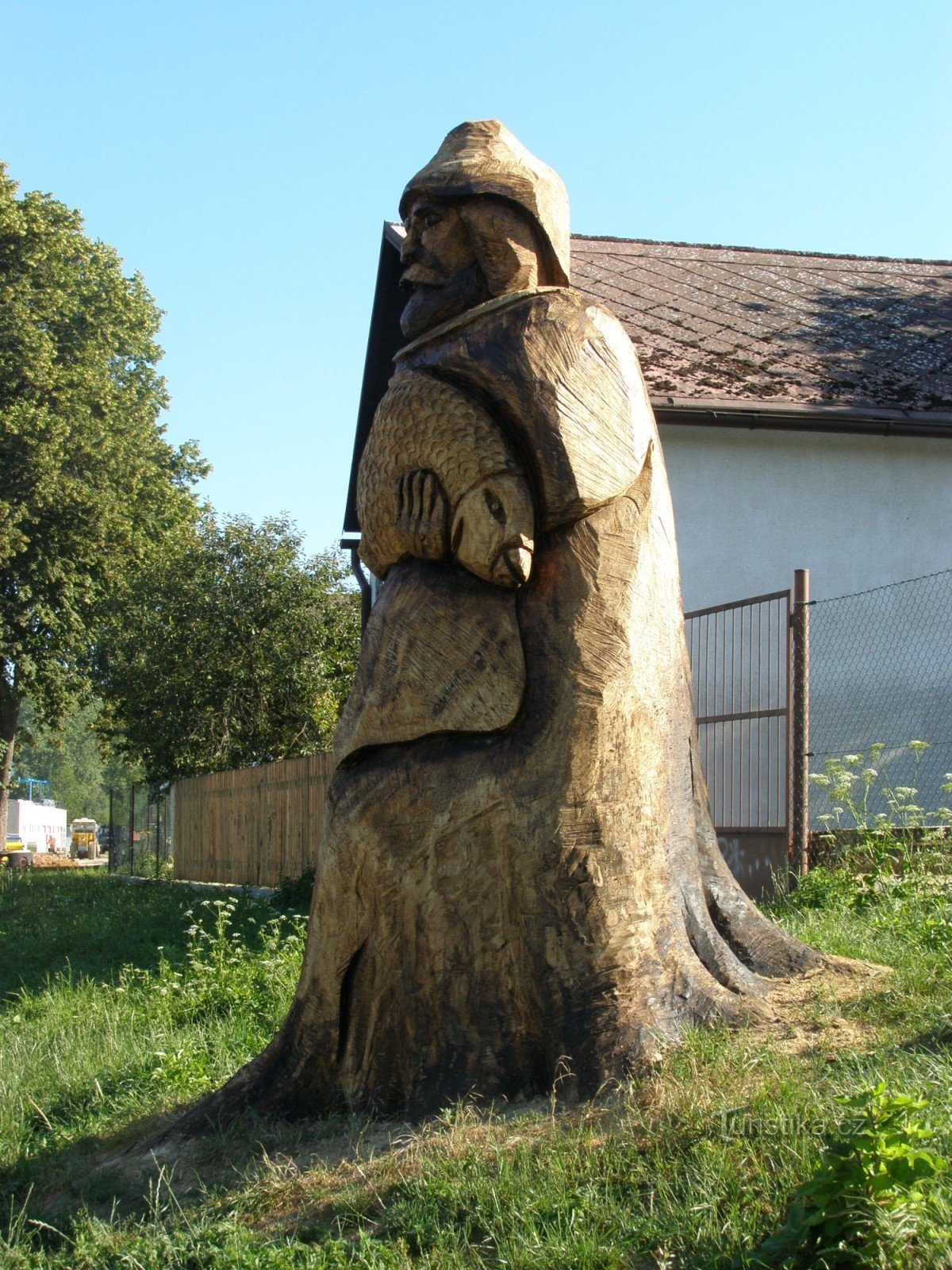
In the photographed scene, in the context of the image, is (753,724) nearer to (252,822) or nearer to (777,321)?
(777,321)

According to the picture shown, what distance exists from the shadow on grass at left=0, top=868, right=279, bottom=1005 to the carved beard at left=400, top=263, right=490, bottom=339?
18.9ft

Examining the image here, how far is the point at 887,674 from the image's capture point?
12086 millimetres

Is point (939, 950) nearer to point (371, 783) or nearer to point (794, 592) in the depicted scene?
point (371, 783)

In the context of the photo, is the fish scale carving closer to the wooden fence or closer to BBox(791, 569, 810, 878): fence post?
BBox(791, 569, 810, 878): fence post

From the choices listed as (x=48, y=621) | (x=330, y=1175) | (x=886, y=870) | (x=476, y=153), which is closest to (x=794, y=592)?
(x=886, y=870)

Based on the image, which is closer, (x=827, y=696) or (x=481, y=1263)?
(x=481, y=1263)

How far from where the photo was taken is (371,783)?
3.98 m

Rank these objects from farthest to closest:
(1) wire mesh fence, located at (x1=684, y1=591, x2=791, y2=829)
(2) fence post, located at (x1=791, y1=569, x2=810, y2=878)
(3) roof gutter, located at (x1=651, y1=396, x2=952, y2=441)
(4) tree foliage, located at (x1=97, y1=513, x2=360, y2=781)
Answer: (4) tree foliage, located at (x1=97, y1=513, x2=360, y2=781) → (3) roof gutter, located at (x1=651, y1=396, x2=952, y2=441) → (1) wire mesh fence, located at (x1=684, y1=591, x2=791, y2=829) → (2) fence post, located at (x1=791, y1=569, x2=810, y2=878)

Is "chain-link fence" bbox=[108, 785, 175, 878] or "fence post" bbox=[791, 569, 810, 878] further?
"chain-link fence" bbox=[108, 785, 175, 878]

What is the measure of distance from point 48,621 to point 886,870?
883 inches

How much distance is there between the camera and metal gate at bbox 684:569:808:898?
8953 millimetres

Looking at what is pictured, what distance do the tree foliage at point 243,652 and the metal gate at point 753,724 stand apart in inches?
502

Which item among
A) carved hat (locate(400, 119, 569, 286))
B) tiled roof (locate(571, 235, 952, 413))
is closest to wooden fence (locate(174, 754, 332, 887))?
tiled roof (locate(571, 235, 952, 413))

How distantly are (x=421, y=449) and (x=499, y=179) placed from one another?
0.84 meters
